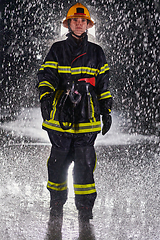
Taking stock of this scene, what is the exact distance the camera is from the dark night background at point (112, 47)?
6.40 m

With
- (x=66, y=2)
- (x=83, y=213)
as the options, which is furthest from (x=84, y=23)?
(x=66, y=2)

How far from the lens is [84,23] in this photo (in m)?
2.19

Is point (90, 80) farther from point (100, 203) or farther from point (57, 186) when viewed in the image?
point (100, 203)

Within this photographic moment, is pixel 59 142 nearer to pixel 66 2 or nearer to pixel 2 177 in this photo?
pixel 2 177

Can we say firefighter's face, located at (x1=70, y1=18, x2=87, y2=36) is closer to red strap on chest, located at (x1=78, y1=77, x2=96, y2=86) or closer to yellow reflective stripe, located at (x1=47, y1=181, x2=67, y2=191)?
red strap on chest, located at (x1=78, y1=77, x2=96, y2=86)

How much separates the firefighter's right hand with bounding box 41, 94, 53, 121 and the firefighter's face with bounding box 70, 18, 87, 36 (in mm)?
545

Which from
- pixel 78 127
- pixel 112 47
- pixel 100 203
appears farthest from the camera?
pixel 112 47

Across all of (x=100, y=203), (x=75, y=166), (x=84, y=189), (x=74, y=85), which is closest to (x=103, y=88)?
(x=74, y=85)

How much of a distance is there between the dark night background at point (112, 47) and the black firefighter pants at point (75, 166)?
4.28 meters

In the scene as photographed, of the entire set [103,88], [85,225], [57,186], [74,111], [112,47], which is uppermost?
[112,47]

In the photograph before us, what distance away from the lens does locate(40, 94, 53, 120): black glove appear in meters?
2.01

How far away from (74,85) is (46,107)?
0.87 feet

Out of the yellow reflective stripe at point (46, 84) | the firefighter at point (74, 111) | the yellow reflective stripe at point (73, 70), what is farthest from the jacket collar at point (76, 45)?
the yellow reflective stripe at point (46, 84)

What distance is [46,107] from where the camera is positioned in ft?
6.59
